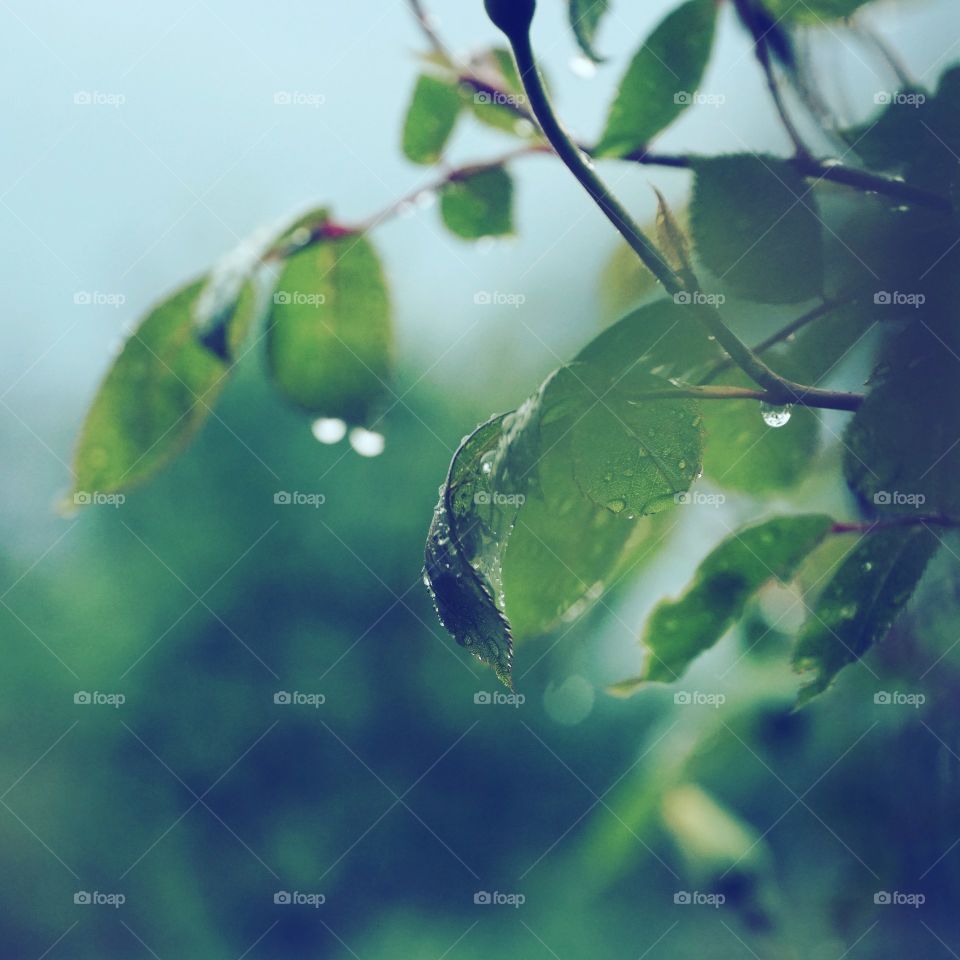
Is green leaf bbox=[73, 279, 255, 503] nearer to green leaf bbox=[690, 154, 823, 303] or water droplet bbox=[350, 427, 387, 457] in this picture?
water droplet bbox=[350, 427, 387, 457]

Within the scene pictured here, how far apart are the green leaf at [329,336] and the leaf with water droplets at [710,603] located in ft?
0.61

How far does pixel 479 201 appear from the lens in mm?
470

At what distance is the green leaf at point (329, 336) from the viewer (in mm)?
419

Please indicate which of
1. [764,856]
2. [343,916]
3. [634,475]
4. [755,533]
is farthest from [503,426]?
[343,916]

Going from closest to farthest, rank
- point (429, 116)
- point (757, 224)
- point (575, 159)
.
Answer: point (575, 159) → point (757, 224) → point (429, 116)

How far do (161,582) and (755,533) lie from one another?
8.25 ft

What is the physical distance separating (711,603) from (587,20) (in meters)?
0.25

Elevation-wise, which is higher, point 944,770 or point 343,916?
point 944,770

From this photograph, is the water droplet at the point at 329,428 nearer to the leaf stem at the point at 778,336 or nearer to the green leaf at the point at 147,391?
the green leaf at the point at 147,391

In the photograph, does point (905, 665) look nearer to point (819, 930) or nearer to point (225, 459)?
point (819, 930)

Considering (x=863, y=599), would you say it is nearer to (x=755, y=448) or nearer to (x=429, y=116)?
(x=755, y=448)

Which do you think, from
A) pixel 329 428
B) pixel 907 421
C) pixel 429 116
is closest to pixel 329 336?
pixel 329 428

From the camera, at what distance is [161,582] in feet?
8.54

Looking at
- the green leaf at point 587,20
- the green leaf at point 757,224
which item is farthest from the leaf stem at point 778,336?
the green leaf at point 587,20
